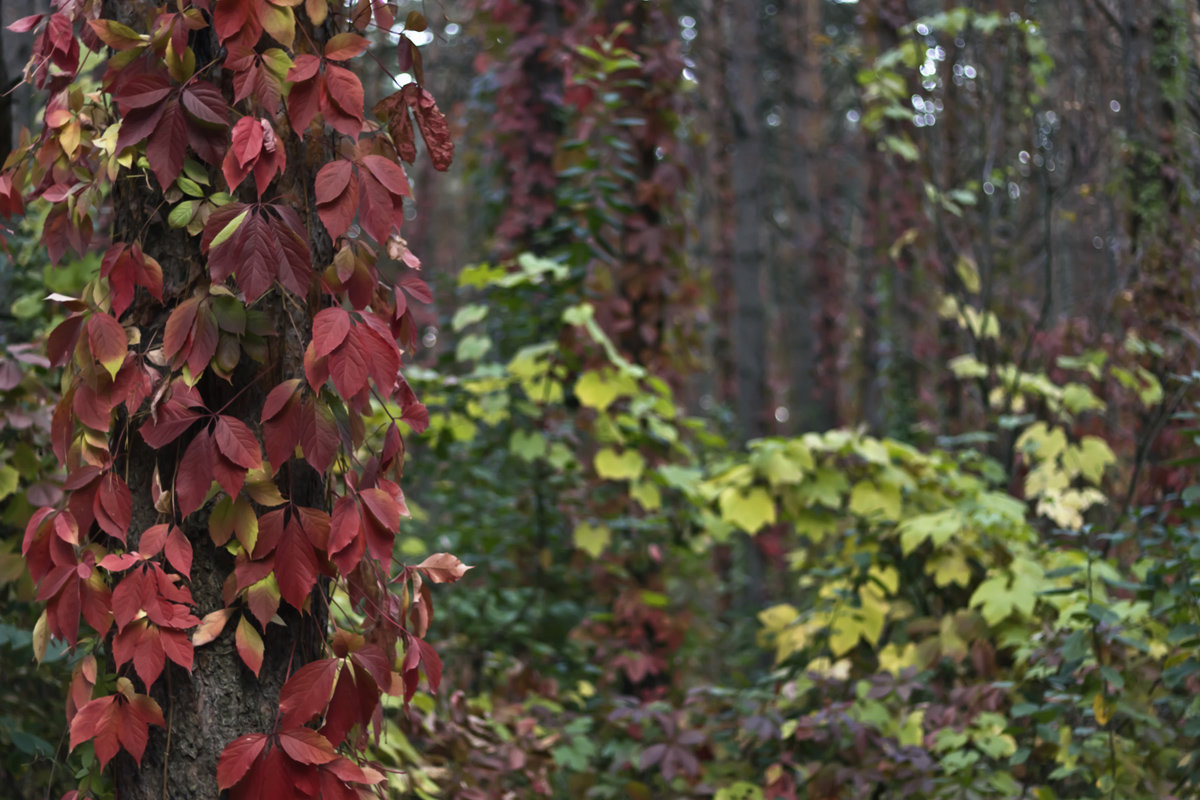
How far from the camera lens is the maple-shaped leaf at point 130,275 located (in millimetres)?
1758

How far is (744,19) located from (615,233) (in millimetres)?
4408

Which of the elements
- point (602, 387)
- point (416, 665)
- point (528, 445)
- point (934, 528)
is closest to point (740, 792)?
point (934, 528)

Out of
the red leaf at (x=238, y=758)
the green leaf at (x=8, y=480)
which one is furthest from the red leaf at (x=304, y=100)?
the green leaf at (x=8, y=480)

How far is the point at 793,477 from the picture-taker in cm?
396

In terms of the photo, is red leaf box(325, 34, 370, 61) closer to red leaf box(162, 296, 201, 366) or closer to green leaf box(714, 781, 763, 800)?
red leaf box(162, 296, 201, 366)

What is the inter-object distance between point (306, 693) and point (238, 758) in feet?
0.48

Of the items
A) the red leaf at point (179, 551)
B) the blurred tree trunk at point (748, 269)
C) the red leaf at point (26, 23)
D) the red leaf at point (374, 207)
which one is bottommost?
the blurred tree trunk at point (748, 269)

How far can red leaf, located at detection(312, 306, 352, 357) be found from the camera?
1653 millimetres

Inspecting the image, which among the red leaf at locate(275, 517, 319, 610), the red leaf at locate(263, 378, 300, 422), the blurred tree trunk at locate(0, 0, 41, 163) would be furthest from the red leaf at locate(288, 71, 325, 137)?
the blurred tree trunk at locate(0, 0, 41, 163)

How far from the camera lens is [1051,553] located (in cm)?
385

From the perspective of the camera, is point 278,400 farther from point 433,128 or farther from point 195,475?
point 433,128

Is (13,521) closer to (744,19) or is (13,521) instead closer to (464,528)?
(464,528)

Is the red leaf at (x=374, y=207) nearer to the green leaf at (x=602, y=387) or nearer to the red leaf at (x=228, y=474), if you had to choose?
the red leaf at (x=228, y=474)

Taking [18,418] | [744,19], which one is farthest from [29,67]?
[744,19]
